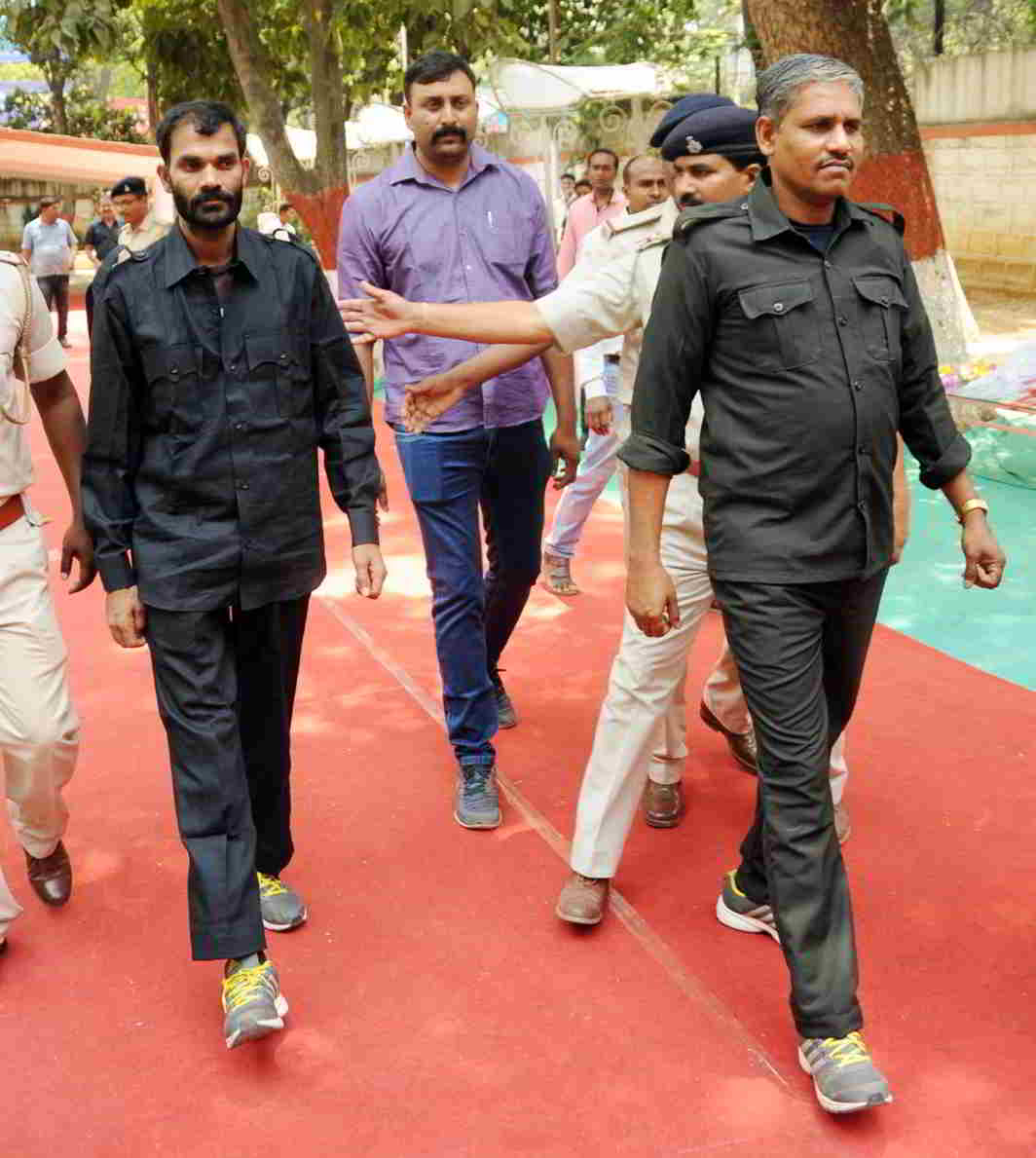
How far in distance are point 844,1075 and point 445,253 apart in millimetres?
2796

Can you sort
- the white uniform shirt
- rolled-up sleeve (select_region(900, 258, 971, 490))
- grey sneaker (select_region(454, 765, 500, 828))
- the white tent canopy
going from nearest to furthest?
1. rolled-up sleeve (select_region(900, 258, 971, 490))
2. the white uniform shirt
3. grey sneaker (select_region(454, 765, 500, 828))
4. the white tent canopy

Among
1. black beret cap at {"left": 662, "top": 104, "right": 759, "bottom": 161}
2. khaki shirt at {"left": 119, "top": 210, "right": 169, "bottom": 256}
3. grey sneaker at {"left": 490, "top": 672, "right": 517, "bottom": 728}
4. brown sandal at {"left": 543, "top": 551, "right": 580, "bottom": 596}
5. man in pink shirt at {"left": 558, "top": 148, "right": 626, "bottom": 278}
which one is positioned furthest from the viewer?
khaki shirt at {"left": 119, "top": 210, "right": 169, "bottom": 256}

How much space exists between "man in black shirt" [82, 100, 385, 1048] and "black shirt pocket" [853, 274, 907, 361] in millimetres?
1299

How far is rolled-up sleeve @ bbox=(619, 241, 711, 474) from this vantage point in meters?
3.21

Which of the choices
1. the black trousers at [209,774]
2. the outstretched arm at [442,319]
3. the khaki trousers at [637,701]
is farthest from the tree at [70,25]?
the black trousers at [209,774]

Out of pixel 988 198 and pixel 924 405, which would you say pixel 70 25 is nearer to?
pixel 988 198

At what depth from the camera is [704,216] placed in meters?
3.22

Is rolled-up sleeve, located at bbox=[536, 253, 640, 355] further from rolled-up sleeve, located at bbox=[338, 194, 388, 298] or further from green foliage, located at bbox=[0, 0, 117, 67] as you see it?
green foliage, located at bbox=[0, 0, 117, 67]

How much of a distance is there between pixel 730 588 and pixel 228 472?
116cm

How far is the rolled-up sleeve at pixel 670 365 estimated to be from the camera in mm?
3207

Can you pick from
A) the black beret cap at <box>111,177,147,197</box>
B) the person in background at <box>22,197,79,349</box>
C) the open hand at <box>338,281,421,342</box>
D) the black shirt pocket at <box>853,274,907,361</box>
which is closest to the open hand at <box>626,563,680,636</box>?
the black shirt pocket at <box>853,274,907,361</box>

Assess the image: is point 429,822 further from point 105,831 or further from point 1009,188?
point 1009,188

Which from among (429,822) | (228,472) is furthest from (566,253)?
(228,472)

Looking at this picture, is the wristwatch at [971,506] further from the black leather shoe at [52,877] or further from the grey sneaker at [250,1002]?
the black leather shoe at [52,877]
